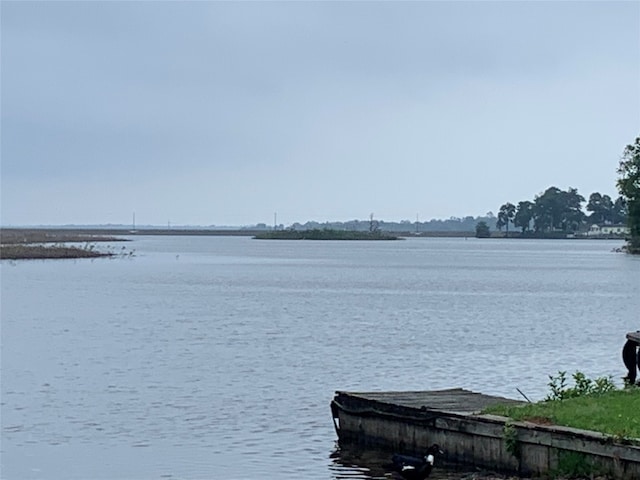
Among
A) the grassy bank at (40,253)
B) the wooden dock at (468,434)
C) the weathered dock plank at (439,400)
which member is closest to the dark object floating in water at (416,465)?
the wooden dock at (468,434)

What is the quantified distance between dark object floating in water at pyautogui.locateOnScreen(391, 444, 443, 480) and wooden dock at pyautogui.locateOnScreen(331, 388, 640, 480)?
84cm

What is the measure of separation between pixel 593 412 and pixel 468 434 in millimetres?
2132

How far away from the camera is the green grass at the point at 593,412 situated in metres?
18.0

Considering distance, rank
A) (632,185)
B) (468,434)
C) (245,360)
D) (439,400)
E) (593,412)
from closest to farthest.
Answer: (593,412) → (468,434) → (439,400) → (245,360) → (632,185)

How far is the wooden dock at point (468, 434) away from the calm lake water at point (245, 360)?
70cm

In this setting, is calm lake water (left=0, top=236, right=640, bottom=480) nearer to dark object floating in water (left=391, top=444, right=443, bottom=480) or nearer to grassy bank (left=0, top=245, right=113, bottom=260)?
dark object floating in water (left=391, top=444, right=443, bottom=480)

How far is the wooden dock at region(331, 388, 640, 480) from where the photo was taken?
57.5 ft

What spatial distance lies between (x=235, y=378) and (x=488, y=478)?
16.3 metres

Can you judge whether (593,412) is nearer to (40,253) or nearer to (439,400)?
(439,400)

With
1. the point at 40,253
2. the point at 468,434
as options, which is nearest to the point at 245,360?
the point at 468,434

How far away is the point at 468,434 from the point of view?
2022 centimetres

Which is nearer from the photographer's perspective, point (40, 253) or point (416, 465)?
point (416, 465)

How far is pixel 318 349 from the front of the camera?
4206cm

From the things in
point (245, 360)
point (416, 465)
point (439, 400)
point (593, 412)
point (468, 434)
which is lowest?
point (245, 360)
